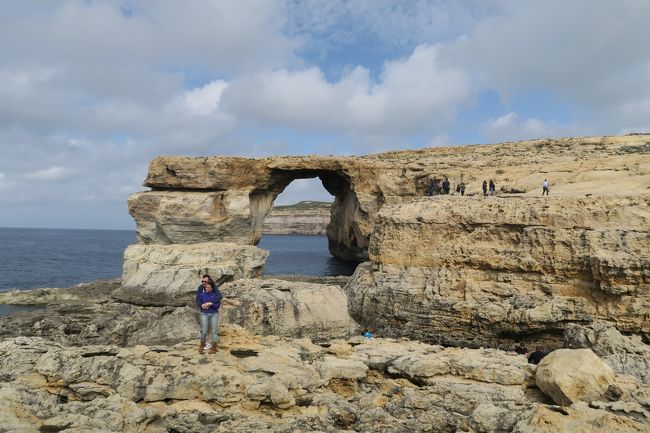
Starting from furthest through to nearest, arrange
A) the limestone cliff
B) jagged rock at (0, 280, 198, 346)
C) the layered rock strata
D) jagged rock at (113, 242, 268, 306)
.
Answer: jagged rock at (113, 242, 268, 306)
the limestone cliff
the layered rock strata
jagged rock at (0, 280, 198, 346)

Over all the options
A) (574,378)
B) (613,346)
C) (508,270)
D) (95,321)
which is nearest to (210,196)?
(95,321)

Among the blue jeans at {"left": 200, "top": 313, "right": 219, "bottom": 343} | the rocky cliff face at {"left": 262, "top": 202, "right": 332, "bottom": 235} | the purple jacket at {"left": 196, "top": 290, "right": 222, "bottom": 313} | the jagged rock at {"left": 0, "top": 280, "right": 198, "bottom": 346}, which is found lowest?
the jagged rock at {"left": 0, "top": 280, "right": 198, "bottom": 346}

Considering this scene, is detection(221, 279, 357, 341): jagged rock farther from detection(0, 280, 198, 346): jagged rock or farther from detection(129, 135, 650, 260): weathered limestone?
detection(129, 135, 650, 260): weathered limestone

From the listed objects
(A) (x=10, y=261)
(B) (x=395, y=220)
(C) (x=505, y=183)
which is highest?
(C) (x=505, y=183)

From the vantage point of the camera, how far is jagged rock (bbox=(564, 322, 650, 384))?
12727 mm

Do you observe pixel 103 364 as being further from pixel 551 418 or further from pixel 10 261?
pixel 10 261

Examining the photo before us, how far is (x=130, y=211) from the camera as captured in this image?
3634 centimetres

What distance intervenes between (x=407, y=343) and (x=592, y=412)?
5.88 m

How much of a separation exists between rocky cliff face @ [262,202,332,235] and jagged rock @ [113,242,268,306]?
9874 centimetres

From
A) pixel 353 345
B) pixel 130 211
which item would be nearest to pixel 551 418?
pixel 353 345

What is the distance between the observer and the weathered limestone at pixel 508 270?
648 inches

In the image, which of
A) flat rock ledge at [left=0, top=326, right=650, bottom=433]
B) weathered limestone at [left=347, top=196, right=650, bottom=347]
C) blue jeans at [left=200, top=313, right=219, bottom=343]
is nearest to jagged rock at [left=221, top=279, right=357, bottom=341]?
weathered limestone at [left=347, top=196, right=650, bottom=347]

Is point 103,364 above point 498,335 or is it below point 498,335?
above

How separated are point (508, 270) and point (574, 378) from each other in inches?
386
